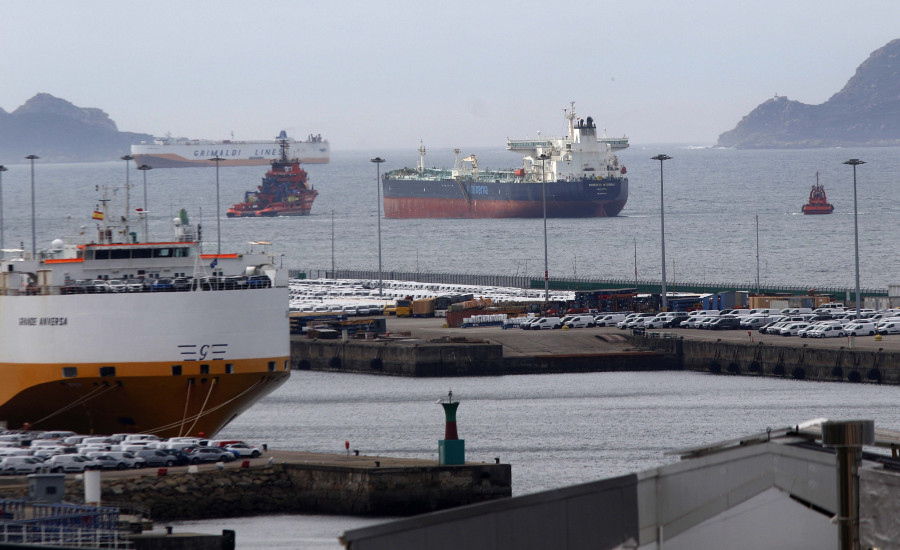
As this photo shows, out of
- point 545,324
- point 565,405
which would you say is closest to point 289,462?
point 565,405

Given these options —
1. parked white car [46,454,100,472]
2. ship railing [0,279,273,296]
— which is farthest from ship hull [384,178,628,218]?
parked white car [46,454,100,472]

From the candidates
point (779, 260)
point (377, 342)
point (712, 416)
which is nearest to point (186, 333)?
Result: point (712, 416)

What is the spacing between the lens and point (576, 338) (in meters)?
54.9

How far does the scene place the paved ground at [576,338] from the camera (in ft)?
167

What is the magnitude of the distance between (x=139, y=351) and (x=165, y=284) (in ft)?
6.98

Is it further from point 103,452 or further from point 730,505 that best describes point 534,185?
point 730,505

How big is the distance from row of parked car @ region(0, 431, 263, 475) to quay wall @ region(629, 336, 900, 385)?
23.6 metres

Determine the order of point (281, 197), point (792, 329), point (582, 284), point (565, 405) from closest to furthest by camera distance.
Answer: point (565, 405) < point (792, 329) < point (582, 284) < point (281, 197)

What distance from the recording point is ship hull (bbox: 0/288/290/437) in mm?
31109

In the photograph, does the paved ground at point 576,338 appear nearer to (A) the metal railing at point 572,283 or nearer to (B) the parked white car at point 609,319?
(B) the parked white car at point 609,319

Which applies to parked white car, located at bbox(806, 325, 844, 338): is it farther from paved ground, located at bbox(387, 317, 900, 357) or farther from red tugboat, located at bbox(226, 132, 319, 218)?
red tugboat, located at bbox(226, 132, 319, 218)

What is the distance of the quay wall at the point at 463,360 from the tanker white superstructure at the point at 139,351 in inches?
689

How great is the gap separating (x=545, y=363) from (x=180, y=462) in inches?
947

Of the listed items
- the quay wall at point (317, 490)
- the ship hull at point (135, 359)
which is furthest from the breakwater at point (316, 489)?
the ship hull at point (135, 359)
